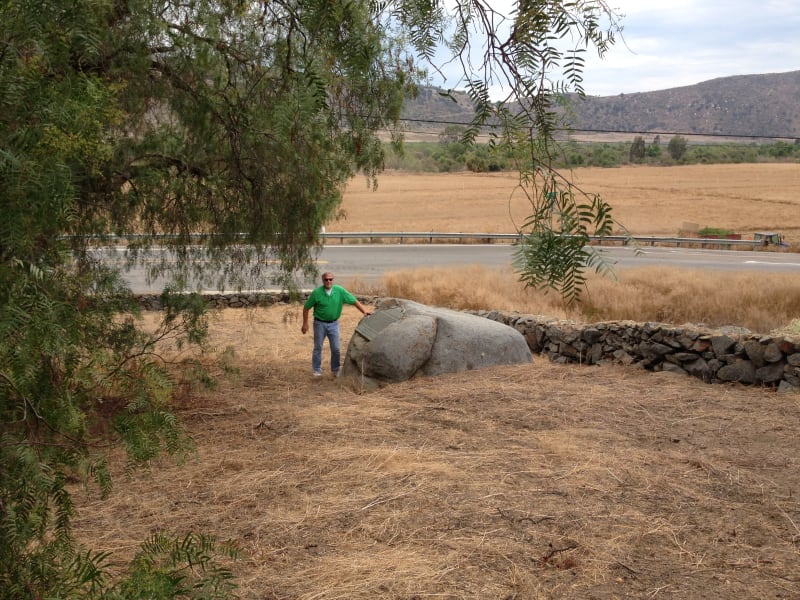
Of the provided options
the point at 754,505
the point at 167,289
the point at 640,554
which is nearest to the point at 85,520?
the point at 167,289

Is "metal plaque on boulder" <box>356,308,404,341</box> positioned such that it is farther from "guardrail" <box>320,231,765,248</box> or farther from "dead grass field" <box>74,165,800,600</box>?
"guardrail" <box>320,231,765,248</box>

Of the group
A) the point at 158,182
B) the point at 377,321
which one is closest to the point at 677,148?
the point at 377,321

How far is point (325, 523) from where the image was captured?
6266 mm

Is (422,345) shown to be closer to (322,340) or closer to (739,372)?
(322,340)

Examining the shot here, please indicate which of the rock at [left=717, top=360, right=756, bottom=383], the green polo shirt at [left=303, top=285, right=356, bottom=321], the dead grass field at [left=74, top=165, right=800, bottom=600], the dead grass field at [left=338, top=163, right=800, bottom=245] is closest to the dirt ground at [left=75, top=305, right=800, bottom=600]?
the dead grass field at [left=74, top=165, right=800, bottom=600]

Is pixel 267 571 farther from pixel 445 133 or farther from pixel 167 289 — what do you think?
pixel 167 289

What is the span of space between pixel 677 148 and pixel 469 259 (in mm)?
52535

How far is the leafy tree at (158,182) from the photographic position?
8.66 feet

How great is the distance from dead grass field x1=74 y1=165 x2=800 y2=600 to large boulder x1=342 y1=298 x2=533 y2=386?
1.18 ft

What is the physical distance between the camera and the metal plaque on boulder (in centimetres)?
1110

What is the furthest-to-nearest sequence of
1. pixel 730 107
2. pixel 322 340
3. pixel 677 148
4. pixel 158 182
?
pixel 730 107, pixel 677 148, pixel 322 340, pixel 158 182

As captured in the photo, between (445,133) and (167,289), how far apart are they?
699 cm

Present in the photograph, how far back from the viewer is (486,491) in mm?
6852

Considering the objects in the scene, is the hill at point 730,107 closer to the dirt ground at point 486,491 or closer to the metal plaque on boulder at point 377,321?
the metal plaque on boulder at point 377,321
